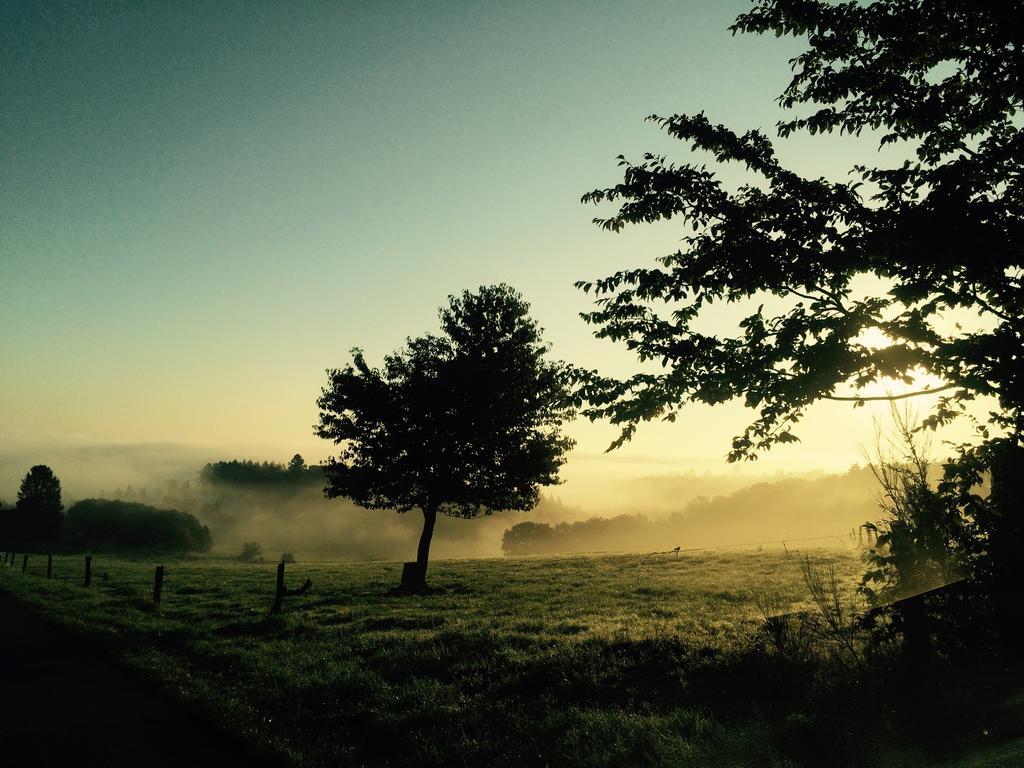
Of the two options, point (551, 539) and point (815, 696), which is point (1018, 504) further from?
point (551, 539)

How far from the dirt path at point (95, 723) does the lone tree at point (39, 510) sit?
123 m

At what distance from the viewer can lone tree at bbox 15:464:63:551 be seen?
4016 inches

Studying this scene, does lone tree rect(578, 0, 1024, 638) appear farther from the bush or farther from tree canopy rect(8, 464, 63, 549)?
tree canopy rect(8, 464, 63, 549)

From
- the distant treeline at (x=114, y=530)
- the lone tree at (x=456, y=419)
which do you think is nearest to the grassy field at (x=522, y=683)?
the lone tree at (x=456, y=419)

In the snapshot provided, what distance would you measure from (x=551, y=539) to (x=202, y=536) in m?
107

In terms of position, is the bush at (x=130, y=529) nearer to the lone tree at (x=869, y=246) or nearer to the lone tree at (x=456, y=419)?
the lone tree at (x=456, y=419)

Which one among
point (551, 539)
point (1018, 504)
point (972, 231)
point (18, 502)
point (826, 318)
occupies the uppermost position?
point (972, 231)

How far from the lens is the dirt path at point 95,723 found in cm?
563

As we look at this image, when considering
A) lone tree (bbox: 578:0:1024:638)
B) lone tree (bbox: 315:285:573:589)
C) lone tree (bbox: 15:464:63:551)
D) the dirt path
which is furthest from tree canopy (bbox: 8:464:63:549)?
lone tree (bbox: 578:0:1024:638)

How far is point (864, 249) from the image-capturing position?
6480 mm

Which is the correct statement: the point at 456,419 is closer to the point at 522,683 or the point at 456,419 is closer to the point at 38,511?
the point at 522,683

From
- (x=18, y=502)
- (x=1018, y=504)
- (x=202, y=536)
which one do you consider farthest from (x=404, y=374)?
(x=18, y=502)

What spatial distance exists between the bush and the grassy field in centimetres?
11116

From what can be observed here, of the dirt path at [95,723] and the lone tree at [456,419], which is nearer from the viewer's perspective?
the dirt path at [95,723]
